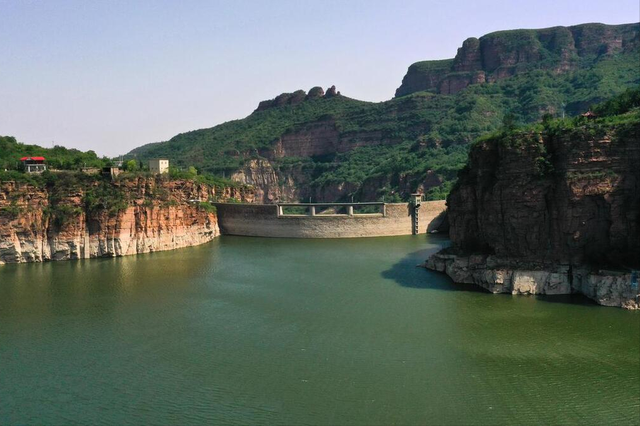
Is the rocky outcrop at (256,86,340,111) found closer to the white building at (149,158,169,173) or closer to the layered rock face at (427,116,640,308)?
the white building at (149,158,169,173)

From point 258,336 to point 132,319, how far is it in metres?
6.19

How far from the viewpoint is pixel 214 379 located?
64.2ft

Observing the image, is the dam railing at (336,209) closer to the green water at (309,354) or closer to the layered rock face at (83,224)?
the layered rock face at (83,224)

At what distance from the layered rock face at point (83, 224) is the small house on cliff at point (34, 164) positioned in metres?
3.62

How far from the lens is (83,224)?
42.7 metres

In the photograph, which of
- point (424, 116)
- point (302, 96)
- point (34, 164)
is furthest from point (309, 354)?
point (302, 96)

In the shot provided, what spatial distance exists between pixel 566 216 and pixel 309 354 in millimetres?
13858

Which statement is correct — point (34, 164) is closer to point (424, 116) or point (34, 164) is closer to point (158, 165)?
point (158, 165)

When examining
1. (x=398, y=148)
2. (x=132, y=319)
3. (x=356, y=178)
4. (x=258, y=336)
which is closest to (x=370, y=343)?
(x=258, y=336)

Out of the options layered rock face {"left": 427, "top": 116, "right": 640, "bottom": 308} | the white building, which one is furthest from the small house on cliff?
layered rock face {"left": 427, "top": 116, "right": 640, "bottom": 308}

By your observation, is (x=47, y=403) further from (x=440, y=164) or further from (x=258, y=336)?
(x=440, y=164)

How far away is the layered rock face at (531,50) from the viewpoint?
353ft

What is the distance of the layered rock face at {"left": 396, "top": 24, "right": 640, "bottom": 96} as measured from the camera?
108m

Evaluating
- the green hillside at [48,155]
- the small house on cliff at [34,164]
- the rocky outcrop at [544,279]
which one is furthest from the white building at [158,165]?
the rocky outcrop at [544,279]
